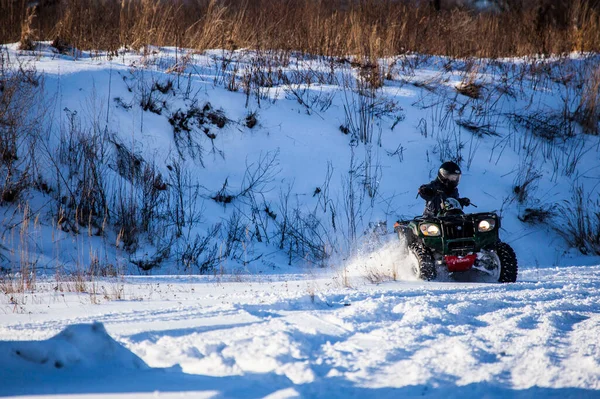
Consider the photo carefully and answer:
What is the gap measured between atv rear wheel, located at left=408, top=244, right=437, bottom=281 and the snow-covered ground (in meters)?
0.38

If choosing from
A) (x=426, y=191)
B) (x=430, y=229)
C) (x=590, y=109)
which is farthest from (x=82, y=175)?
(x=590, y=109)

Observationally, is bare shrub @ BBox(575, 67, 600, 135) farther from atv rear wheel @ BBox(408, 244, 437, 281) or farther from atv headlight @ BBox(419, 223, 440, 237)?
atv rear wheel @ BBox(408, 244, 437, 281)

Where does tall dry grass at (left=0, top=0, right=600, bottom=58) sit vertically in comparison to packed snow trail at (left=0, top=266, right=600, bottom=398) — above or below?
above

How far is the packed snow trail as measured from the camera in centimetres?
300

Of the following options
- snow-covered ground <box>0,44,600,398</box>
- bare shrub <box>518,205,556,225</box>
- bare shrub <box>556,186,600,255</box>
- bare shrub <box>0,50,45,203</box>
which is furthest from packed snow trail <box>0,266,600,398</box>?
bare shrub <box>518,205,556,225</box>

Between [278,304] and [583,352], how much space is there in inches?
81.1

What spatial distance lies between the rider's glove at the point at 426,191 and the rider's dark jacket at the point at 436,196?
A: 15 millimetres

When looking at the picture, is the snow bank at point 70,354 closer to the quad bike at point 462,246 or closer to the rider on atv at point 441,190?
the quad bike at point 462,246

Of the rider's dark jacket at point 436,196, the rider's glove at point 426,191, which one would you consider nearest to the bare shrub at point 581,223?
the rider's dark jacket at point 436,196

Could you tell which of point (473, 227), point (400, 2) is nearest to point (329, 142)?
point (473, 227)

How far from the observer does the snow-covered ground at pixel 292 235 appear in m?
3.20

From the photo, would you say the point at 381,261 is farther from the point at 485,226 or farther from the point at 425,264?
the point at 485,226

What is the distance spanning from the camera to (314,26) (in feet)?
42.8

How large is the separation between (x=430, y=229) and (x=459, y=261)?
0.46 meters
